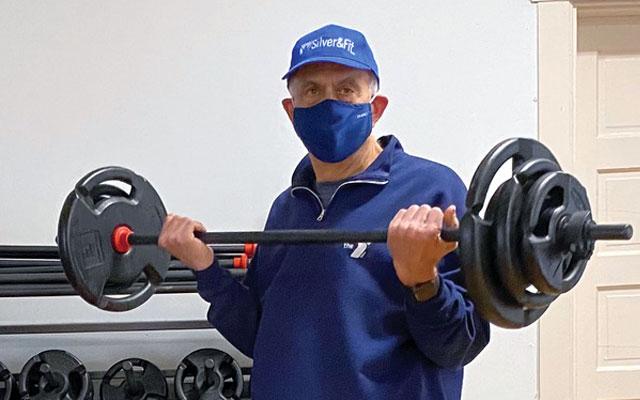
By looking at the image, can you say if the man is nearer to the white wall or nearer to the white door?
the white wall

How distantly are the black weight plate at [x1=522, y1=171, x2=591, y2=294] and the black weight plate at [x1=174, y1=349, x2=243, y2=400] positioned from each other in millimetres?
1130

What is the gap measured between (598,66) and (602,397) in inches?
39.6

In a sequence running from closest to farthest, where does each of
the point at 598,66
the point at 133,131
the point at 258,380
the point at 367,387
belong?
the point at 367,387
the point at 258,380
the point at 133,131
the point at 598,66

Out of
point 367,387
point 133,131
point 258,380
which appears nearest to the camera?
point 367,387

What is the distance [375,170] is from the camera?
1419mm

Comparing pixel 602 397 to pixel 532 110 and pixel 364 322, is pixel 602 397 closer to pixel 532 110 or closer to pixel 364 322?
pixel 532 110

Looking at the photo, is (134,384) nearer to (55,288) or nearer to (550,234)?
(55,288)

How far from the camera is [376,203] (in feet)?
4.61

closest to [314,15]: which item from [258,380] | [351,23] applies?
[351,23]

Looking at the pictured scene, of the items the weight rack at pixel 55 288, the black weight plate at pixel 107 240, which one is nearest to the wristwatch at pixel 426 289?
the black weight plate at pixel 107 240

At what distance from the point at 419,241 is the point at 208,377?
1.11m

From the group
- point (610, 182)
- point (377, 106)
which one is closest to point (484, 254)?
point (377, 106)

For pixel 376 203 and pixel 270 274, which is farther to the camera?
pixel 270 274

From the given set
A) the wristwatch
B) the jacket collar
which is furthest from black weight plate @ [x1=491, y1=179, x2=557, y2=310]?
the jacket collar
